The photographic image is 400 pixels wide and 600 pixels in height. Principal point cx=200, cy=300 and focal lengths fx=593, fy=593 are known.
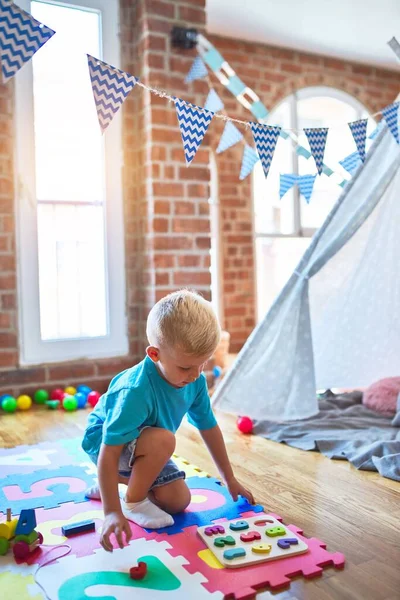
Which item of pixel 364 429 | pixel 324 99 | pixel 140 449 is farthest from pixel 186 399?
pixel 324 99

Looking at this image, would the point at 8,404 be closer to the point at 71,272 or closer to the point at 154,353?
the point at 71,272

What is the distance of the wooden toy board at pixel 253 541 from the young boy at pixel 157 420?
4.6 inches

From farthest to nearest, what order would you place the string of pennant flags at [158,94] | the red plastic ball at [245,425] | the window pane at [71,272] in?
1. the window pane at [71,272]
2. the red plastic ball at [245,425]
3. the string of pennant flags at [158,94]

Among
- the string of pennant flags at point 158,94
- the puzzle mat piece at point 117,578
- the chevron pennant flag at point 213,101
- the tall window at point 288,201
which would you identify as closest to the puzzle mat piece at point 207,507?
the puzzle mat piece at point 117,578

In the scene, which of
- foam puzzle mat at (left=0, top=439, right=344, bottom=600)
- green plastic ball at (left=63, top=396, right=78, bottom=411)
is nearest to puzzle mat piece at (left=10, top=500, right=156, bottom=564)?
foam puzzle mat at (left=0, top=439, right=344, bottom=600)

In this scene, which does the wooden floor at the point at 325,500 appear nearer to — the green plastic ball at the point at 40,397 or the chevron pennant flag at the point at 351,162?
the green plastic ball at the point at 40,397

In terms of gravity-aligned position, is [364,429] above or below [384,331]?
below

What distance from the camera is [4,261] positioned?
9.41ft

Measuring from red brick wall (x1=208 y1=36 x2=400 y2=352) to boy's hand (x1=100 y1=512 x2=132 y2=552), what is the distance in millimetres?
3297

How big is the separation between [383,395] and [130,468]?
140 cm

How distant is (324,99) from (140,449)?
14.2 feet

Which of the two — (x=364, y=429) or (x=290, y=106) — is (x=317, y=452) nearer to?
(x=364, y=429)

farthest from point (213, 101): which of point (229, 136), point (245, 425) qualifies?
point (245, 425)

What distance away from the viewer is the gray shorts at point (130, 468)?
4.76 feet
